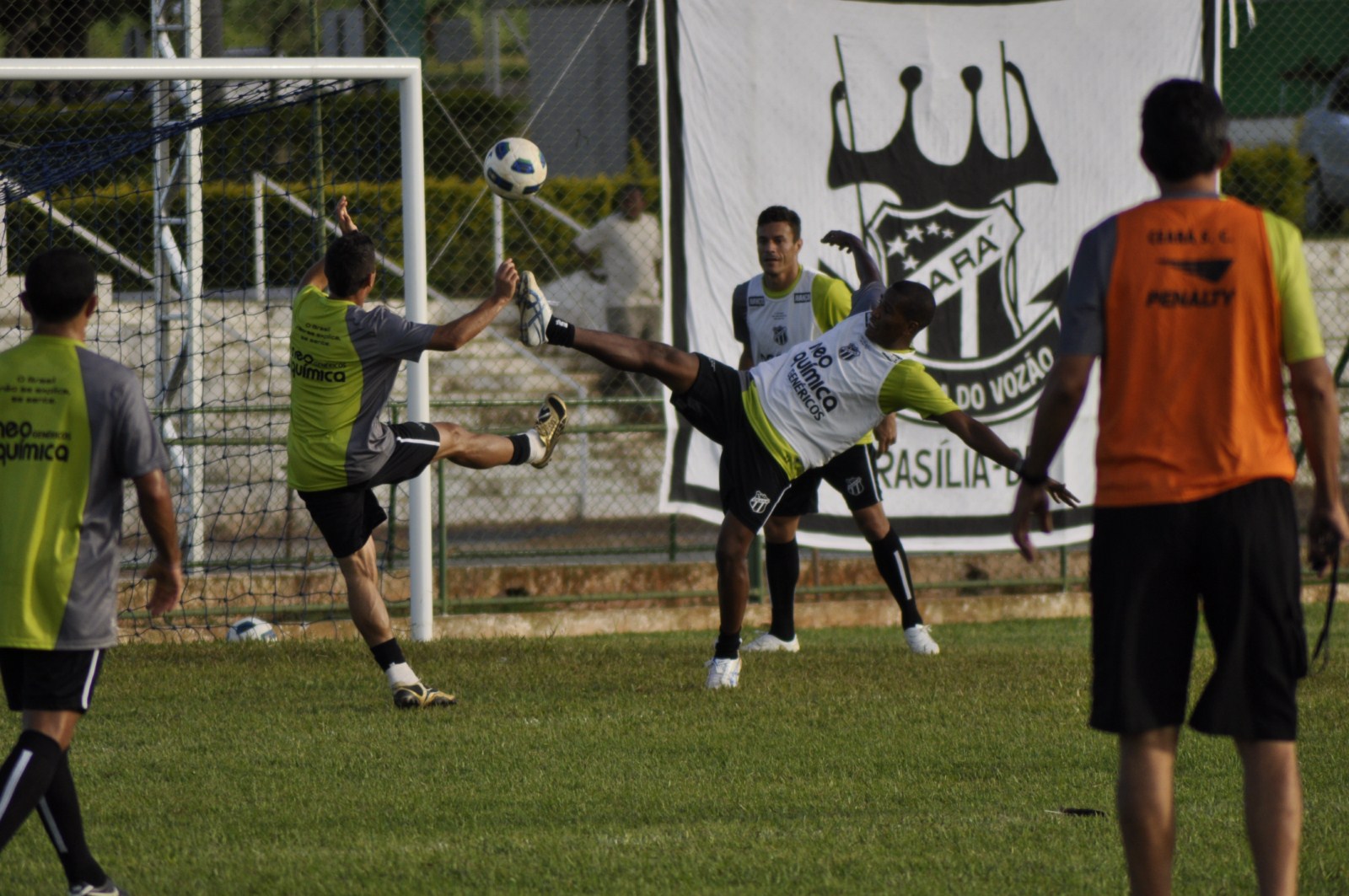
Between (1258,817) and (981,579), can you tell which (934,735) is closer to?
(1258,817)

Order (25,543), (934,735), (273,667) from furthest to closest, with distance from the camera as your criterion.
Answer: (273,667) < (934,735) < (25,543)

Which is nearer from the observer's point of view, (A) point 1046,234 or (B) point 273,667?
(B) point 273,667

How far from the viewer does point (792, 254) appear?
9.32 m

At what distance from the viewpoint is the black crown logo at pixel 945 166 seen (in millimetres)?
11562

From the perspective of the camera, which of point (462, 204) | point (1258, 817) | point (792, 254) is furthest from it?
point (462, 204)

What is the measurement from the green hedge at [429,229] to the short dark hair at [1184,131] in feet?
31.6

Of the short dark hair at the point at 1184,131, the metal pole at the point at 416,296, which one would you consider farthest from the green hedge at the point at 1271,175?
the short dark hair at the point at 1184,131

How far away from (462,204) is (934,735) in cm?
1045

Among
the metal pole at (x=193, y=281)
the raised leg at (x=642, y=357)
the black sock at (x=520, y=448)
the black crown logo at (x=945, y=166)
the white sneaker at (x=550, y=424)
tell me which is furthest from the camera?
the black crown logo at (x=945, y=166)

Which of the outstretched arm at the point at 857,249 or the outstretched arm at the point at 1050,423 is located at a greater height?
the outstretched arm at the point at 857,249

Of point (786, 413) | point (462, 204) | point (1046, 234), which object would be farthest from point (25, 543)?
point (462, 204)

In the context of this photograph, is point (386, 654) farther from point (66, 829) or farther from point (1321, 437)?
point (1321, 437)

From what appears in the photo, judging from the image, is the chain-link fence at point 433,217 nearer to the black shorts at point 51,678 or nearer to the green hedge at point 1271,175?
the green hedge at point 1271,175

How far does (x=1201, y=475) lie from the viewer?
3660 millimetres
